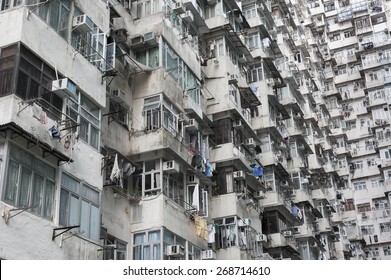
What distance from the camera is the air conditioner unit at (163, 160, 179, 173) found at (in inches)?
688

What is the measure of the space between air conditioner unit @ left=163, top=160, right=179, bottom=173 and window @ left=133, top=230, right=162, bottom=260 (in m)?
2.04

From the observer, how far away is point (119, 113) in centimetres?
1817

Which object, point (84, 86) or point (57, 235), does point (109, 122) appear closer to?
point (84, 86)

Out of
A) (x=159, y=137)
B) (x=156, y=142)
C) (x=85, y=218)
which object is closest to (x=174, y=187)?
(x=156, y=142)

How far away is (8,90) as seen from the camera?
39.1ft

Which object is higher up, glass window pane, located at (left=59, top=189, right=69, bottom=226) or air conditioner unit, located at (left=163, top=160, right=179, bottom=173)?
air conditioner unit, located at (left=163, top=160, right=179, bottom=173)

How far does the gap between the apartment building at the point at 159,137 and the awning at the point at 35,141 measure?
32 millimetres

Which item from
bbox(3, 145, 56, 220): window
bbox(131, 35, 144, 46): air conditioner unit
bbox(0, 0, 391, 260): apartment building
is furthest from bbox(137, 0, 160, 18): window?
bbox(3, 145, 56, 220): window

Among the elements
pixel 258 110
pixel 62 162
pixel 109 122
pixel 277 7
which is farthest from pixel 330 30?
pixel 62 162

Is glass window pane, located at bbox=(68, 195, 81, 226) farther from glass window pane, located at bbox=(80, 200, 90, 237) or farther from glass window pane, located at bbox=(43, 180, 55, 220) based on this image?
glass window pane, located at bbox=(43, 180, 55, 220)

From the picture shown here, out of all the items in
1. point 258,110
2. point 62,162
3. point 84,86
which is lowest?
point 62,162

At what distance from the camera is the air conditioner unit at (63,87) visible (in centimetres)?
1304
